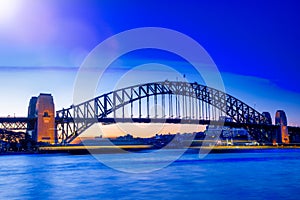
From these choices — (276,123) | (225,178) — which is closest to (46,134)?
(225,178)

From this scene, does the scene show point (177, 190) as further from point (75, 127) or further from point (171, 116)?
point (171, 116)

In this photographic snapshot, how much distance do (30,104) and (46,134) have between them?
29.0 ft

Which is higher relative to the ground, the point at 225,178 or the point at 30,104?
the point at 30,104

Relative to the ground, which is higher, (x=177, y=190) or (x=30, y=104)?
(x=30, y=104)

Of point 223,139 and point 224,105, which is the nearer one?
point 224,105

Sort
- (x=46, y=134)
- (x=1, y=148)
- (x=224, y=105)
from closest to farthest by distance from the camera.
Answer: (x=46, y=134), (x=1, y=148), (x=224, y=105)

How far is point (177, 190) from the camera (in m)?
19.4

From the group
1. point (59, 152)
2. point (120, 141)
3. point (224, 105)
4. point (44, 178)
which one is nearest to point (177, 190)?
point (44, 178)

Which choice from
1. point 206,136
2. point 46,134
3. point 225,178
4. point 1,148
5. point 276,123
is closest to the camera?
point 225,178

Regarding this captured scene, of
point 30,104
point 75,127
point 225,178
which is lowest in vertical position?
point 225,178

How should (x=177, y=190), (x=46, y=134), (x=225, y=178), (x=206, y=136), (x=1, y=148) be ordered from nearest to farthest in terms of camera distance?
1. (x=177, y=190)
2. (x=225, y=178)
3. (x=46, y=134)
4. (x=1, y=148)
5. (x=206, y=136)

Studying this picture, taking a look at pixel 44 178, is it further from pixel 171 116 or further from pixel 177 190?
pixel 171 116

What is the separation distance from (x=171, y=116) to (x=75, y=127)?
690 inches

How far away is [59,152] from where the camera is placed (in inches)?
2320
